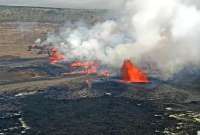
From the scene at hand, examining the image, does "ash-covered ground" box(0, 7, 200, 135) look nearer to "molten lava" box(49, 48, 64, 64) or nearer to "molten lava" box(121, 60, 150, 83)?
"molten lava" box(121, 60, 150, 83)

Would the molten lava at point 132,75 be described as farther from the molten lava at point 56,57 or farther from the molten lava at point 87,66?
the molten lava at point 56,57

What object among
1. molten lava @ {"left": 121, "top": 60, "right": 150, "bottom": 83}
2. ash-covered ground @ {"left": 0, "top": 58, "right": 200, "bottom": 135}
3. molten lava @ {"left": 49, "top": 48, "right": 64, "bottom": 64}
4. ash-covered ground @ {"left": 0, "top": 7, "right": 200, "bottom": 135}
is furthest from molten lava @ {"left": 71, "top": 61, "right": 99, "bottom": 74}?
molten lava @ {"left": 49, "top": 48, "right": 64, "bottom": 64}

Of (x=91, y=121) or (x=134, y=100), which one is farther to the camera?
(x=134, y=100)

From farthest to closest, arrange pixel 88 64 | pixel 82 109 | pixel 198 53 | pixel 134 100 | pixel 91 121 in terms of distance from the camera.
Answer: pixel 88 64 < pixel 198 53 < pixel 134 100 < pixel 82 109 < pixel 91 121

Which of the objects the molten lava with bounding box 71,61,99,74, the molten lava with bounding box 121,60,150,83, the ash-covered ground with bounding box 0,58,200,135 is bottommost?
the ash-covered ground with bounding box 0,58,200,135

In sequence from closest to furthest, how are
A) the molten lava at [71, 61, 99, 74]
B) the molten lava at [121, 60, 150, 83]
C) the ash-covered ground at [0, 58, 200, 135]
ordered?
1. the ash-covered ground at [0, 58, 200, 135]
2. the molten lava at [121, 60, 150, 83]
3. the molten lava at [71, 61, 99, 74]

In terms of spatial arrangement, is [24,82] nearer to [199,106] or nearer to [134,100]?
[134,100]

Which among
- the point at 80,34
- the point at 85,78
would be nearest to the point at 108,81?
the point at 85,78

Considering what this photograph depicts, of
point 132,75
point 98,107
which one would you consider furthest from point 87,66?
point 98,107
